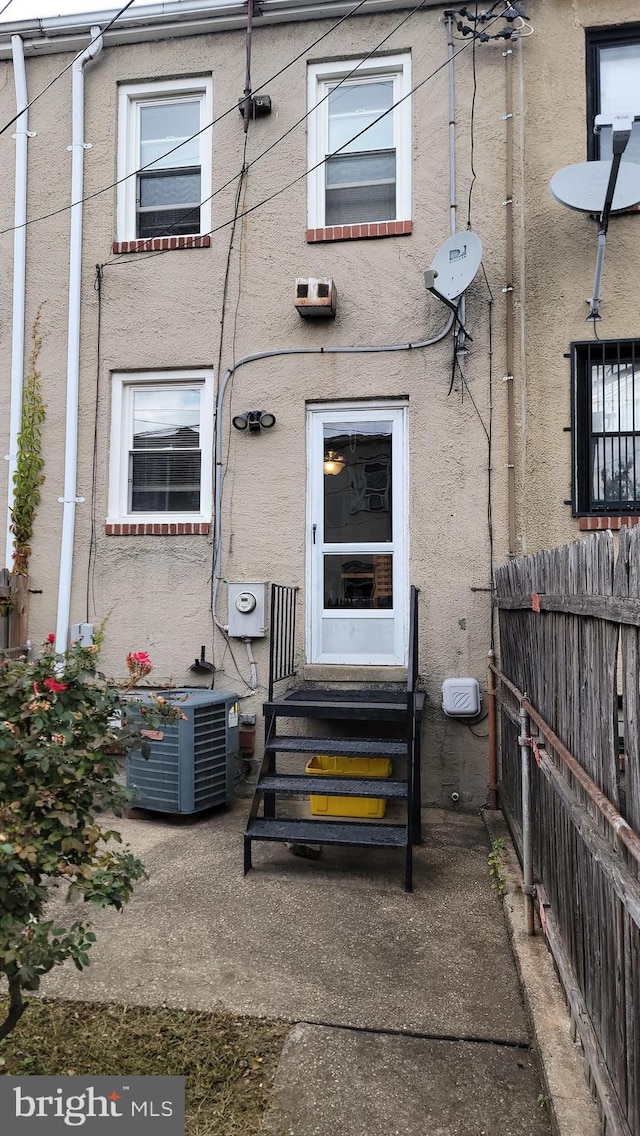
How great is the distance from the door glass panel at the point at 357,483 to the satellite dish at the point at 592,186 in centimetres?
195

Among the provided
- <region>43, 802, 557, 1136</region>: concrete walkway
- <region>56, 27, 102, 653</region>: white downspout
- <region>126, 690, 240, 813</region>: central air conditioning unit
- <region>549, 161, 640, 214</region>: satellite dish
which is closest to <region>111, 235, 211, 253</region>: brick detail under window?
<region>56, 27, 102, 653</region>: white downspout

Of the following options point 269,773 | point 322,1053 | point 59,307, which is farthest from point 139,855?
point 59,307

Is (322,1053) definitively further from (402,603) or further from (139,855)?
(402,603)

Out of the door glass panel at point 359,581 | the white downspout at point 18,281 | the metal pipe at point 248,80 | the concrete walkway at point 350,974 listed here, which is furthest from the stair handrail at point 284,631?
the metal pipe at point 248,80

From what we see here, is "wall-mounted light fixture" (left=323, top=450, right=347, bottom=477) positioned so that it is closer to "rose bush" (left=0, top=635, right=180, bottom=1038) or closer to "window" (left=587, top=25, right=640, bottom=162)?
"window" (left=587, top=25, right=640, bottom=162)

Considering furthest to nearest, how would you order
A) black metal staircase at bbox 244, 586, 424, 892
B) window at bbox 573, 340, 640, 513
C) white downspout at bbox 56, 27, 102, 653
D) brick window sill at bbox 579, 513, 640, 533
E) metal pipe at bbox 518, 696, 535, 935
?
1. white downspout at bbox 56, 27, 102, 653
2. window at bbox 573, 340, 640, 513
3. brick window sill at bbox 579, 513, 640, 533
4. black metal staircase at bbox 244, 586, 424, 892
5. metal pipe at bbox 518, 696, 535, 935

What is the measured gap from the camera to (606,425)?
5445 mm

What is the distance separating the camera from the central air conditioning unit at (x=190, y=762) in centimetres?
496

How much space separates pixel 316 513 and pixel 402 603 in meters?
0.97

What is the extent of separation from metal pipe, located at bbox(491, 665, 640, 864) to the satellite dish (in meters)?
3.53

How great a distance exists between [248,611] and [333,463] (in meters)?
1.33

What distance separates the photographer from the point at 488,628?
213 inches

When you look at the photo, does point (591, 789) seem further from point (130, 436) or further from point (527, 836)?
point (130, 436)

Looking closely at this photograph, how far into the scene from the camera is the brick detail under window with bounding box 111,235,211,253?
19.9 feet
